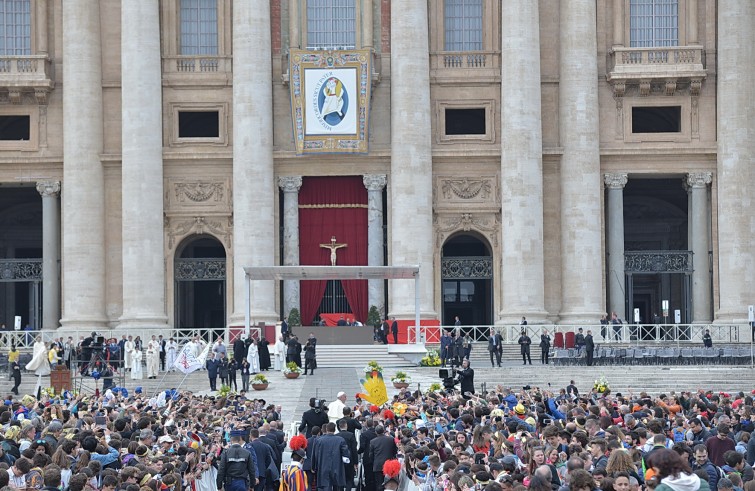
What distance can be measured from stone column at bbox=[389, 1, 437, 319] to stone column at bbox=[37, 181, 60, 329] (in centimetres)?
1453

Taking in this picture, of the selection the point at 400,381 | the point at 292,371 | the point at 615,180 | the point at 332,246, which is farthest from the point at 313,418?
the point at 615,180

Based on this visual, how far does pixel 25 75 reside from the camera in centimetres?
6525

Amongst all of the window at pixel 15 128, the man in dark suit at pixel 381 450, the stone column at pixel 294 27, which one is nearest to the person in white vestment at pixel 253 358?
the stone column at pixel 294 27

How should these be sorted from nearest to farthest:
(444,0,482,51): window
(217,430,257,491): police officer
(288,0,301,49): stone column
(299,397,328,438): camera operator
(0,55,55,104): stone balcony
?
(217,430,257,491): police officer < (299,397,328,438): camera operator < (0,55,55,104): stone balcony < (288,0,301,49): stone column < (444,0,482,51): window

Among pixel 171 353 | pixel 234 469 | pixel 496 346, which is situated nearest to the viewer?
pixel 234 469

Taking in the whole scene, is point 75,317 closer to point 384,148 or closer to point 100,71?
point 100,71

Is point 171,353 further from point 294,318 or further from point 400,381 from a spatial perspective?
point 400,381

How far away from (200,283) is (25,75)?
41.8 feet

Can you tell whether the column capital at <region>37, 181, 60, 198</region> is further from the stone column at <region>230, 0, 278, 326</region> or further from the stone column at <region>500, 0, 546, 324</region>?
the stone column at <region>500, 0, 546, 324</region>

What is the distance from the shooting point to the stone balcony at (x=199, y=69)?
217ft

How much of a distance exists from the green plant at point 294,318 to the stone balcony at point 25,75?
14234mm

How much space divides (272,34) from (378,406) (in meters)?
34.9

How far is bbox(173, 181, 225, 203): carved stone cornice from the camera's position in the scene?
6638 cm

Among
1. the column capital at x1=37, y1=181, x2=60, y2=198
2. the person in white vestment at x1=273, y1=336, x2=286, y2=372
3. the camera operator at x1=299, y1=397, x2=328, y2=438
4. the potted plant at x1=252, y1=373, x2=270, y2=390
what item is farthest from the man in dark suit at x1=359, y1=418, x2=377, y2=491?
the column capital at x1=37, y1=181, x2=60, y2=198
